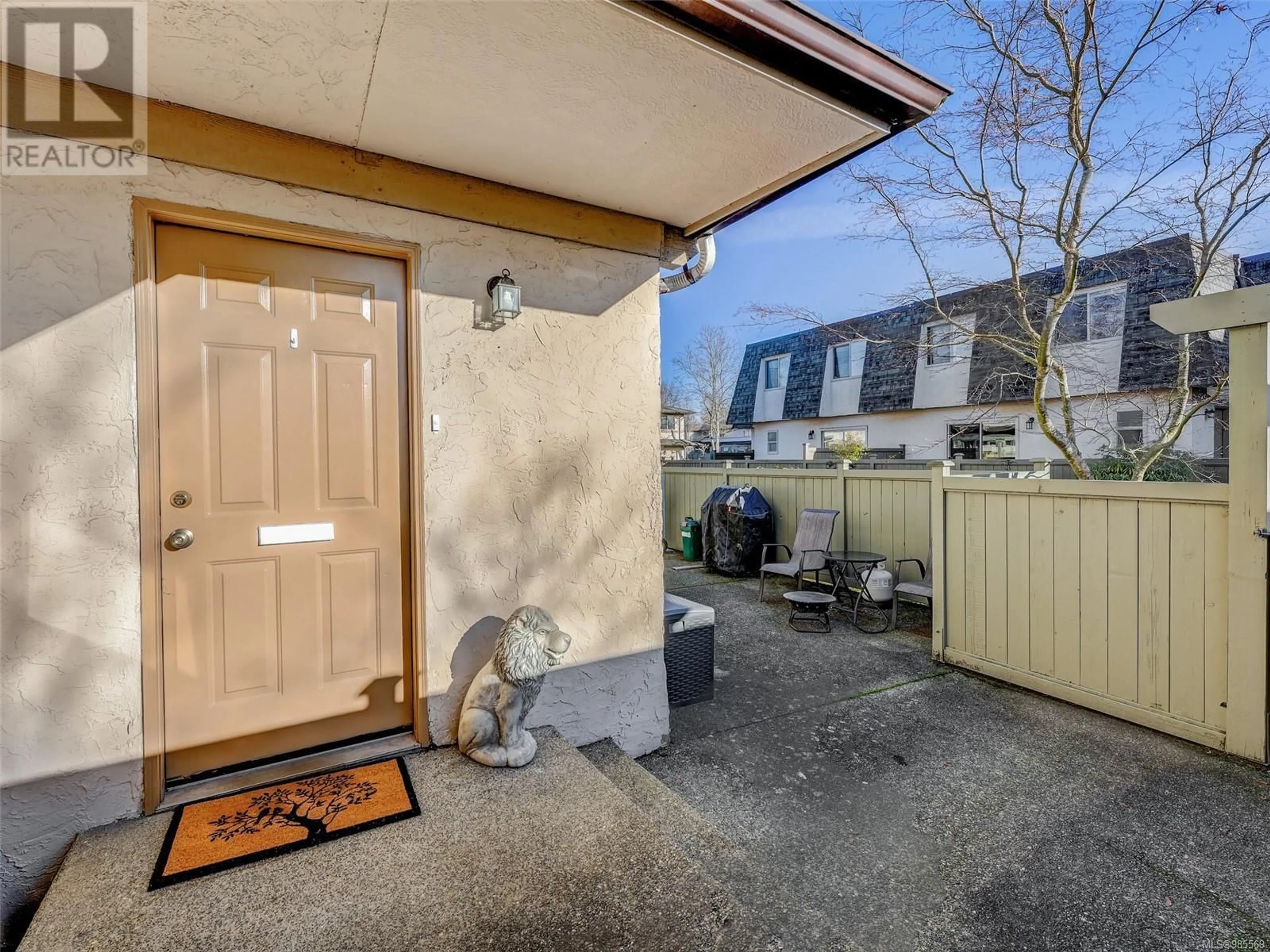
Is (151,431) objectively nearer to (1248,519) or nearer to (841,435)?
(1248,519)

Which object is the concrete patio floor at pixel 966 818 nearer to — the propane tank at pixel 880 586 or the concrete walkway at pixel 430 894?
the concrete walkway at pixel 430 894

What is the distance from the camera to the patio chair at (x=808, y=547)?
5.78m

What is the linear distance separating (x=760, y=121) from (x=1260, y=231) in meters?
5.32

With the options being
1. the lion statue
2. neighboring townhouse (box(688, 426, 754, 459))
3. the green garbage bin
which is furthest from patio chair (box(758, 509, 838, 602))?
neighboring townhouse (box(688, 426, 754, 459))

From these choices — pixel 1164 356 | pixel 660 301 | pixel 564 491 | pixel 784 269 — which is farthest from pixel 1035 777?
pixel 784 269

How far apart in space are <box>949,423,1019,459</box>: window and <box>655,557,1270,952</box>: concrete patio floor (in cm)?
832

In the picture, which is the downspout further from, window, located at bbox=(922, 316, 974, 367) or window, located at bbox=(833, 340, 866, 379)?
window, located at bbox=(833, 340, 866, 379)

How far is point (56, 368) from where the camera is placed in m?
1.81

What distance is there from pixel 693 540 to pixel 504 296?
614 cm

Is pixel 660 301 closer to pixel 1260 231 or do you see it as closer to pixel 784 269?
pixel 1260 231

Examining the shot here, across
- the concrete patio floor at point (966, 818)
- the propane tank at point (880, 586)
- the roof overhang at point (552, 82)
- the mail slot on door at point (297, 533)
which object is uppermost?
the roof overhang at point (552, 82)

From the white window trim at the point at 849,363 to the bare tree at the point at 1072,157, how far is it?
293 inches

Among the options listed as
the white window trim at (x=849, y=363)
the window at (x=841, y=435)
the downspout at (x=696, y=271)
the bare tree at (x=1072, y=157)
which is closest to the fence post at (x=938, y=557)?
the bare tree at (x=1072, y=157)

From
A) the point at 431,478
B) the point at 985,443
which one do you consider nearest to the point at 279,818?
the point at 431,478
